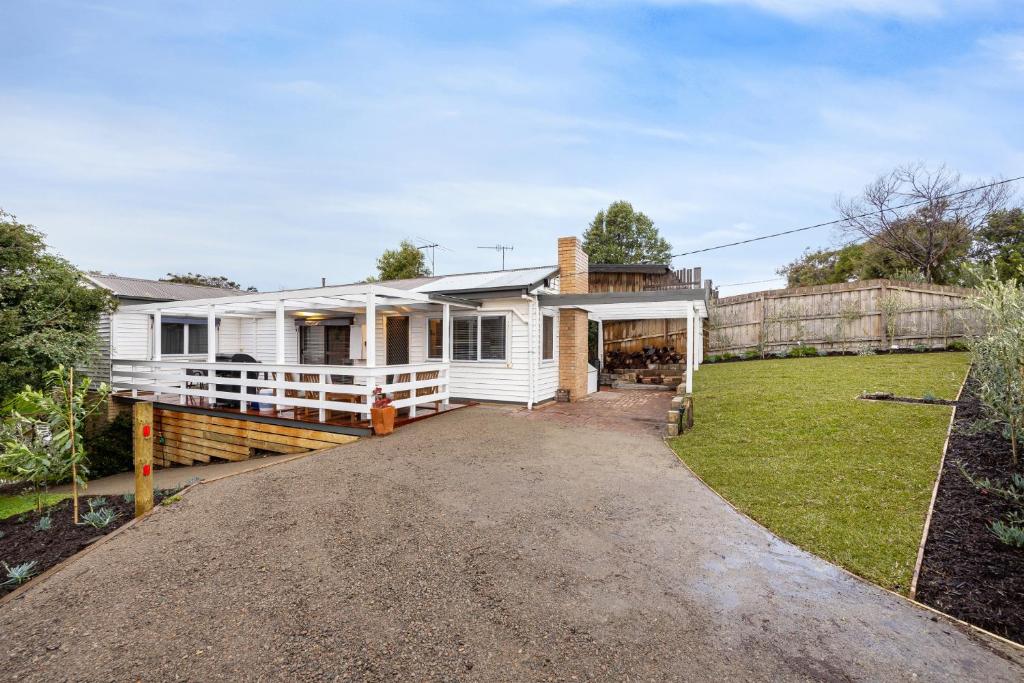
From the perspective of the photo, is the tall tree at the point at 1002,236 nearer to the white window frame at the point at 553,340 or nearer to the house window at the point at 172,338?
the white window frame at the point at 553,340

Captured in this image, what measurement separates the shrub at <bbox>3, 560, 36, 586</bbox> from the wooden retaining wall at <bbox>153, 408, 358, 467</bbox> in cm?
394

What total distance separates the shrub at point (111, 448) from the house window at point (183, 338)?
2853 mm

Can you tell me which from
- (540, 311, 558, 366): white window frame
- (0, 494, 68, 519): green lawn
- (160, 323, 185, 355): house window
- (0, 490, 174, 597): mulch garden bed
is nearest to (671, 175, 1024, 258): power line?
(540, 311, 558, 366): white window frame

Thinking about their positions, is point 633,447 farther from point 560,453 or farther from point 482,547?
point 482,547

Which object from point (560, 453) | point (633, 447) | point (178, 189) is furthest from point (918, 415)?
point (178, 189)

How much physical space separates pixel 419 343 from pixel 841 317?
14032 millimetres

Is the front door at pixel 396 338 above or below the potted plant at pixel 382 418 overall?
above

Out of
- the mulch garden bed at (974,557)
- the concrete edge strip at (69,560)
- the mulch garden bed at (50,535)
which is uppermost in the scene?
the mulch garden bed at (974,557)

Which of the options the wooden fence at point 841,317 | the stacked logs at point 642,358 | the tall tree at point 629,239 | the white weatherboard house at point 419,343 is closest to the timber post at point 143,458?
the white weatherboard house at point 419,343

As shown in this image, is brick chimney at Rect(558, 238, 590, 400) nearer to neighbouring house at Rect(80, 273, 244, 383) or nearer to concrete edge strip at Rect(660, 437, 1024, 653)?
concrete edge strip at Rect(660, 437, 1024, 653)

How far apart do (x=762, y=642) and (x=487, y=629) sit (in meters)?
1.61

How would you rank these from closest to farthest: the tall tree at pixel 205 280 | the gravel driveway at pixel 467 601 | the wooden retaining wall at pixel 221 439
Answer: the gravel driveway at pixel 467 601
the wooden retaining wall at pixel 221 439
the tall tree at pixel 205 280

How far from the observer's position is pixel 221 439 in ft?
32.0

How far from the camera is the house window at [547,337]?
36.9 ft
